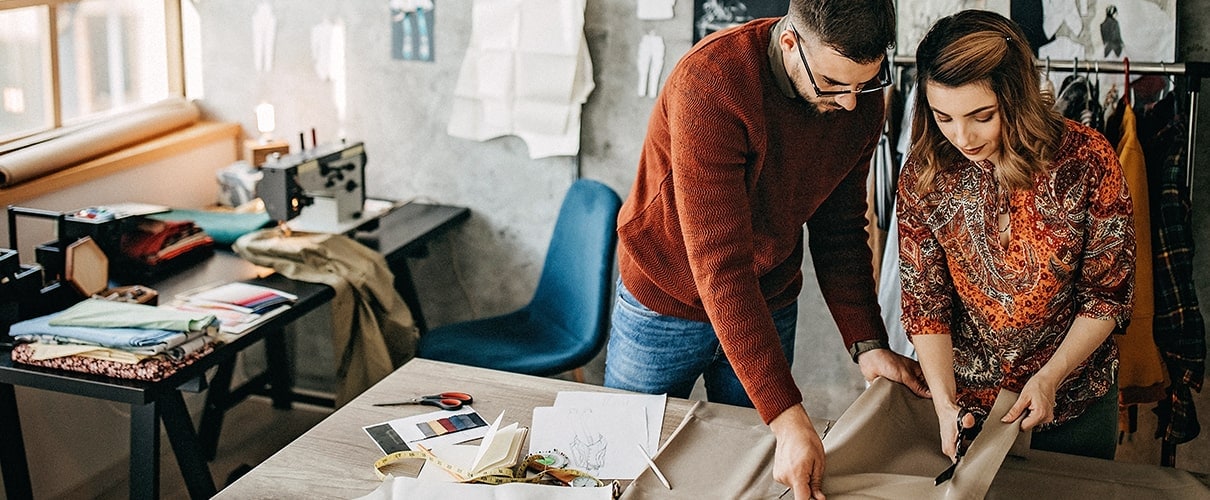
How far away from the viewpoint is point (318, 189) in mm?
3160

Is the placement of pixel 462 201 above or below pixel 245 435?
above

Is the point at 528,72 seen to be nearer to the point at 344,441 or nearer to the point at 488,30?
the point at 488,30

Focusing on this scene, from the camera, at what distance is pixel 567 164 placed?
351cm

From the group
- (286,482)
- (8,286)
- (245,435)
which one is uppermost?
(8,286)

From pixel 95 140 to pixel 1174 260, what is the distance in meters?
2.94

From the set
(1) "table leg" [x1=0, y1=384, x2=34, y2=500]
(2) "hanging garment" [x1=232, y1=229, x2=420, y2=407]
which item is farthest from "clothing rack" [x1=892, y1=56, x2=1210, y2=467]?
(1) "table leg" [x1=0, y1=384, x2=34, y2=500]

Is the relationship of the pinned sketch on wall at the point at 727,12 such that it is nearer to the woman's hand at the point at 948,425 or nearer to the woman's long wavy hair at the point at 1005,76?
the woman's long wavy hair at the point at 1005,76

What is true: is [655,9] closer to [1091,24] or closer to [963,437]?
[1091,24]

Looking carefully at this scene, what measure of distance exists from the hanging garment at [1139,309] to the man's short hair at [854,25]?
1007mm

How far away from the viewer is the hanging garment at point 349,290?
3.00 metres

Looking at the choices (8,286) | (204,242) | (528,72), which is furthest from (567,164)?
(8,286)

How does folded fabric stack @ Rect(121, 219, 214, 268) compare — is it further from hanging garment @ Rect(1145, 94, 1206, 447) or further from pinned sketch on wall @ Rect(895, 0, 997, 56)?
hanging garment @ Rect(1145, 94, 1206, 447)

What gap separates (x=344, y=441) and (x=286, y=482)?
0.53 ft

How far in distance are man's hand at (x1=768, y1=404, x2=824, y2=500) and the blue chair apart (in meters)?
1.44
